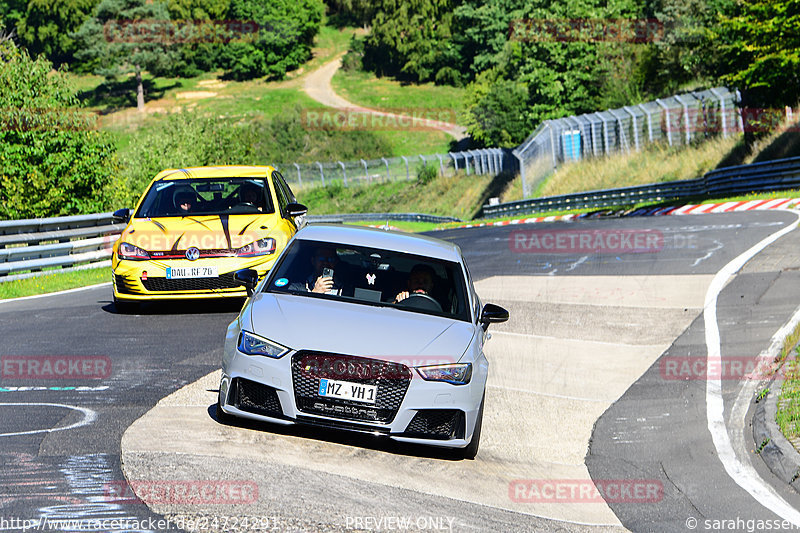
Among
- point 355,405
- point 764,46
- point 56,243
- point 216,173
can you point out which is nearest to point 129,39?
point 764,46

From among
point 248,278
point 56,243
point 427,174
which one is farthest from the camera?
point 427,174

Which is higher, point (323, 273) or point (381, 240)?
point (381, 240)

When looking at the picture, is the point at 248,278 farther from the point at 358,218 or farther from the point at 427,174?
the point at 427,174

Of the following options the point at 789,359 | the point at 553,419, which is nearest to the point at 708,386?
the point at 789,359

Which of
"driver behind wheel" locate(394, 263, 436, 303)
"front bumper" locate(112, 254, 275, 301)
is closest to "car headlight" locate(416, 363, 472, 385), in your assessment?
"driver behind wheel" locate(394, 263, 436, 303)

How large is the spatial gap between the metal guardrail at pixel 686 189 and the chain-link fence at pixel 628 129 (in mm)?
5783

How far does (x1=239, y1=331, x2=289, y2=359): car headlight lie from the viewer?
7109 mm

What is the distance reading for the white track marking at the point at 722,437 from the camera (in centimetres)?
668

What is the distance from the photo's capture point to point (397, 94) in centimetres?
12019

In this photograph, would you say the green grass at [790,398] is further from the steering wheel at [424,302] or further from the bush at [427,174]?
the bush at [427,174]

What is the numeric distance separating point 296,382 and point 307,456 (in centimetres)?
49

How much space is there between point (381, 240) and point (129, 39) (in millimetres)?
119505

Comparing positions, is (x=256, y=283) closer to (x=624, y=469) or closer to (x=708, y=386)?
(x=624, y=469)

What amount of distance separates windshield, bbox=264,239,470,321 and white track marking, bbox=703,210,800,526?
2.24 meters
